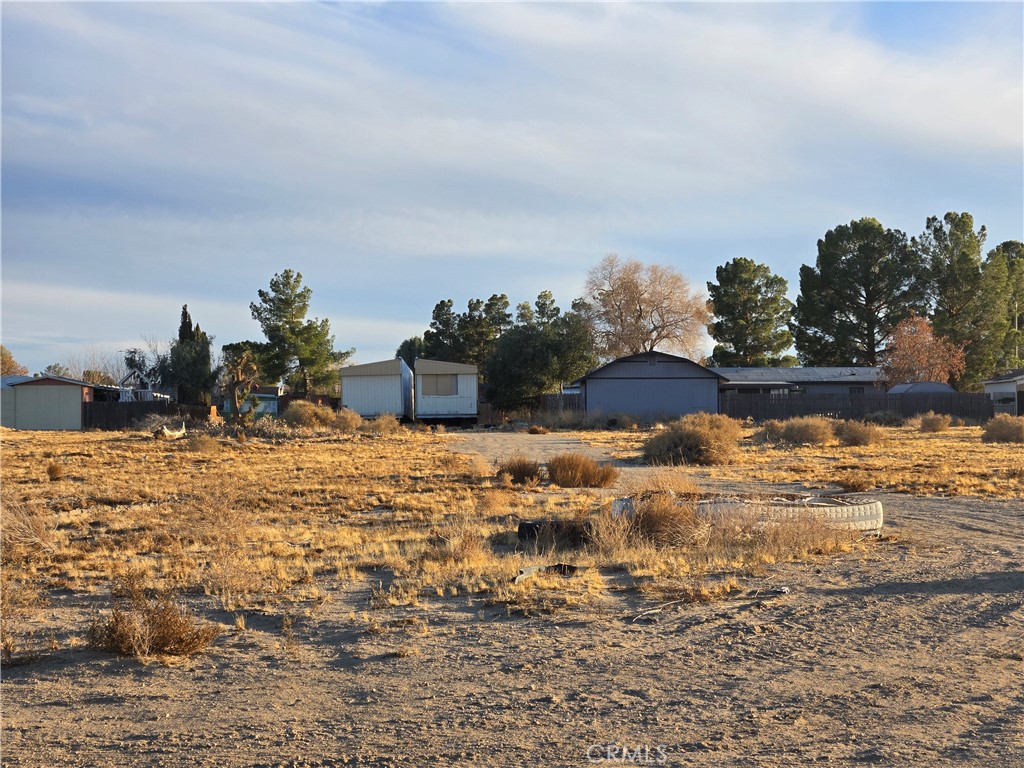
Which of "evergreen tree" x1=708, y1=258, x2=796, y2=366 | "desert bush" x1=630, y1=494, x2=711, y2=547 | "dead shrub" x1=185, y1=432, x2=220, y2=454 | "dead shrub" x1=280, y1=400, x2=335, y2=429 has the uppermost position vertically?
"evergreen tree" x1=708, y1=258, x2=796, y2=366

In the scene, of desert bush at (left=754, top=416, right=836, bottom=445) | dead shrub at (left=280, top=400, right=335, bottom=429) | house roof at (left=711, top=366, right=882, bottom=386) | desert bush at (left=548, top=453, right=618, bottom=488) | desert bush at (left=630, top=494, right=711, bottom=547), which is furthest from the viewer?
house roof at (left=711, top=366, right=882, bottom=386)

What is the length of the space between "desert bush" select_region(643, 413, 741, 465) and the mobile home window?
28.1 metres

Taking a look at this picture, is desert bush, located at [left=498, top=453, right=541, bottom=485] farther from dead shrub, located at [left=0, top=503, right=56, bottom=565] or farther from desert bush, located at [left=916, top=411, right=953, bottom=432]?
desert bush, located at [left=916, top=411, right=953, bottom=432]

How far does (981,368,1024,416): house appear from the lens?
167 feet

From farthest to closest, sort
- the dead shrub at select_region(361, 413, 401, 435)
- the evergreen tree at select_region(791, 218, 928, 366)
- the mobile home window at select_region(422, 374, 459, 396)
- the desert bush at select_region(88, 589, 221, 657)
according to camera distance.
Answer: the evergreen tree at select_region(791, 218, 928, 366)
the mobile home window at select_region(422, 374, 459, 396)
the dead shrub at select_region(361, 413, 401, 435)
the desert bush at select_region(88, 589, 221, 657)

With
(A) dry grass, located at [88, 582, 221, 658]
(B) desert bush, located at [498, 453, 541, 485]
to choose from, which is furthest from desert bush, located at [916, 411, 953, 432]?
(A) dry grass, located at [88, 582, 221, 658]

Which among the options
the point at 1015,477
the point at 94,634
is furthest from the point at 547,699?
the point at 1015,477

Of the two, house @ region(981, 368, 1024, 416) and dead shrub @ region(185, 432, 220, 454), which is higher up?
house @ region(981, 368, 1024, 416)

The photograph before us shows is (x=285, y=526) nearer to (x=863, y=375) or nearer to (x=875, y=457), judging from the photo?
(x=875, y=457)

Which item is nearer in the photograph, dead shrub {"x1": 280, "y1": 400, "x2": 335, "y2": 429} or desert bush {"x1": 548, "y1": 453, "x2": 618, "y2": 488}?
desert bush {"x1": 548, "y1": 453, "x2": 618, "y2": 488}

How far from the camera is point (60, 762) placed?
4715 mm

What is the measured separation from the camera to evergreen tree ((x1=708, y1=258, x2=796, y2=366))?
74688mm

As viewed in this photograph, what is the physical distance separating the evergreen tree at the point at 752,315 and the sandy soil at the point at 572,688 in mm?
68056

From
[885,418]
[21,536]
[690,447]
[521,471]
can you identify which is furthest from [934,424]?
[21,536]
